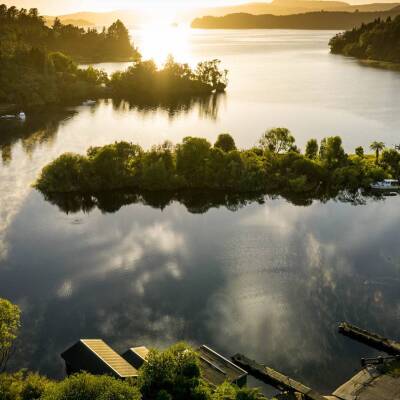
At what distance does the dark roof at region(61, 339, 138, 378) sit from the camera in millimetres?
28969

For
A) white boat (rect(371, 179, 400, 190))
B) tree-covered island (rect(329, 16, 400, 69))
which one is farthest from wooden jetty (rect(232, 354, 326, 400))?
tree-covered island (rect(329, 16, 400, 69))

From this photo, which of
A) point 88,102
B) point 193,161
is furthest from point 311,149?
point 88,102

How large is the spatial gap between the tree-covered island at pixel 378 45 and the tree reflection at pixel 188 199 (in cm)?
11441

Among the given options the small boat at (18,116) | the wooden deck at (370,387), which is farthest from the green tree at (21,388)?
the small boat at (18,116)

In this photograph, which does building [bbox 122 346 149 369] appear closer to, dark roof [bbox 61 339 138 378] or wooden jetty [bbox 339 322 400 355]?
dark roof [bbox 61 339 138 378]

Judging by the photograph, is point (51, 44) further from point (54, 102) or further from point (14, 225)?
point (14, 225)

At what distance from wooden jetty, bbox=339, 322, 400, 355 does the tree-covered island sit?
140 metres

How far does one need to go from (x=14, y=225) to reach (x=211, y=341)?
84.3 ft

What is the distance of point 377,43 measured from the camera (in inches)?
7106

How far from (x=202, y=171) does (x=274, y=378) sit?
33583mm

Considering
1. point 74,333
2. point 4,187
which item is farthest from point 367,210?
point 4,187

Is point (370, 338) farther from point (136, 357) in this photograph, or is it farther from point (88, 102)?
point (88, 102)

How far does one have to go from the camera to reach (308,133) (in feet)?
276

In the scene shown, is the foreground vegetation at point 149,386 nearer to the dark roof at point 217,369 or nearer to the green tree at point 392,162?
the dark roof at point 217,369
